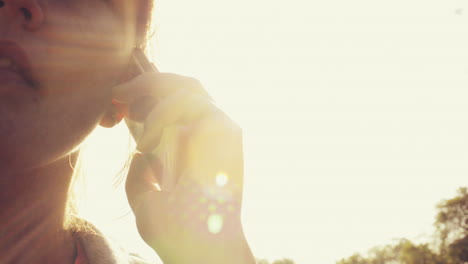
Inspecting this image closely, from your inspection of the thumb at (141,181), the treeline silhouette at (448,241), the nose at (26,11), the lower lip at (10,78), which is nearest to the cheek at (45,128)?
the lower lip at (10,78)

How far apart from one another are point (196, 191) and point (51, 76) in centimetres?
97

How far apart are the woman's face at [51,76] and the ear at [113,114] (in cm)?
9

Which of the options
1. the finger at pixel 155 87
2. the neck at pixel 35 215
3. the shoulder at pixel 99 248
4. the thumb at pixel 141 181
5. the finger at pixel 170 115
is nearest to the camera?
the finger at pixel 170 115

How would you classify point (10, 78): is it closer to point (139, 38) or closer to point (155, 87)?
point (155, 87)

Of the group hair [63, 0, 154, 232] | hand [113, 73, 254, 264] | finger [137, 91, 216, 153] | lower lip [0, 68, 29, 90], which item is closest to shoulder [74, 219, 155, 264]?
hair [63, 0, 154, 232]

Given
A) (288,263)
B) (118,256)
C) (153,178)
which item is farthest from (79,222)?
(288,263)

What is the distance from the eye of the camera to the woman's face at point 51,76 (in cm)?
165

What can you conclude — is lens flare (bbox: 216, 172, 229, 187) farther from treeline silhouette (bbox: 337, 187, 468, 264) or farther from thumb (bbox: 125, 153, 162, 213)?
treeline silhouette (bbox: 337, 187, 468, 264)

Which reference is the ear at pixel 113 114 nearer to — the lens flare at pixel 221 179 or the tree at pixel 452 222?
the lens flare at pixel 221 179

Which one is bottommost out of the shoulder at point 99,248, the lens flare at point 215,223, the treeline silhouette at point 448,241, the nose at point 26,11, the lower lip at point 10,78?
the treeline silhouette at point 448,241

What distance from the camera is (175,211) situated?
164cm

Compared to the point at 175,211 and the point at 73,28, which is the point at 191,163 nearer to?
the point at 175,211

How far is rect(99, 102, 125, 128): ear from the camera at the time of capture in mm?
2184

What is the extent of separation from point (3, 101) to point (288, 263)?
8672 cm
